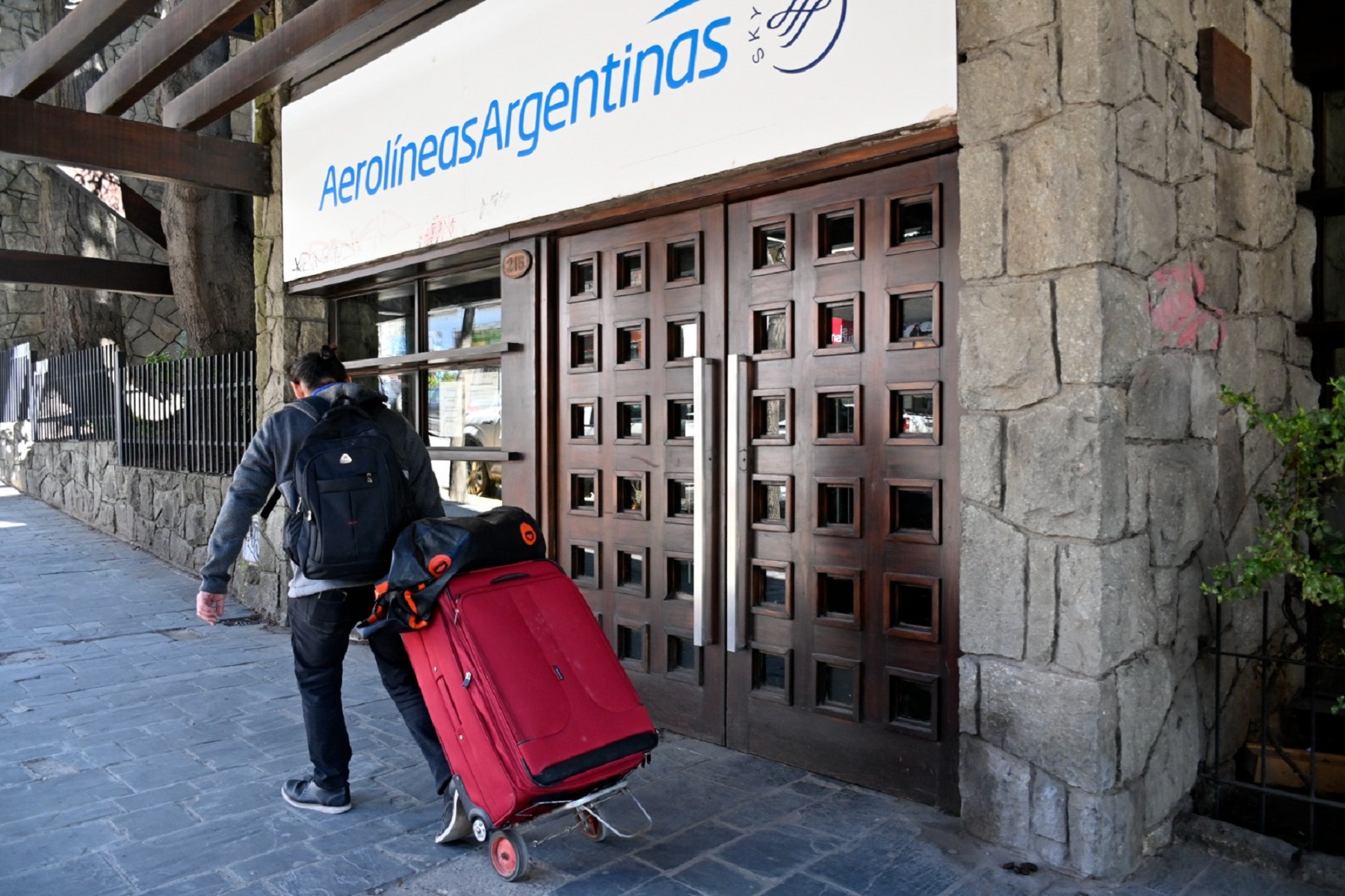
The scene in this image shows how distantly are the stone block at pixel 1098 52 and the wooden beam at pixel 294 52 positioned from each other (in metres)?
3.21

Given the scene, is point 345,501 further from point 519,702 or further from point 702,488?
point 702,488

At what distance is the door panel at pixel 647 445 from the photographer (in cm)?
423

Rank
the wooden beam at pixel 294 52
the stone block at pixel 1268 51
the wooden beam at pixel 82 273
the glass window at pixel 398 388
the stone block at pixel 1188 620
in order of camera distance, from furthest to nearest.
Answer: the wooden beam at pixel 82 273, the glass window at pixel 398 388, the wooden beam at pixel 294 52, the stone block at pixel 1268 51, the stone block at pixel 1188 620

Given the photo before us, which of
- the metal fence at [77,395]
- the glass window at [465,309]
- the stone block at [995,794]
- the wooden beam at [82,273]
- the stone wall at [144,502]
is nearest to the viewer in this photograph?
the stone block at [995,794]

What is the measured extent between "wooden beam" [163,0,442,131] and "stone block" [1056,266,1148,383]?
3.53 meters

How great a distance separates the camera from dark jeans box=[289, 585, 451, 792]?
11.5 feet

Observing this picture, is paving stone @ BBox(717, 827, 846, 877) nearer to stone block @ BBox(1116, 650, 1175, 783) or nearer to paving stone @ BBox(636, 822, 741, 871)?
paving stone @ BBox(636, 822, 741, 871)

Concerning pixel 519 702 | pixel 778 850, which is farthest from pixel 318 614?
pixel 778 850

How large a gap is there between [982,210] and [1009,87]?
39cm

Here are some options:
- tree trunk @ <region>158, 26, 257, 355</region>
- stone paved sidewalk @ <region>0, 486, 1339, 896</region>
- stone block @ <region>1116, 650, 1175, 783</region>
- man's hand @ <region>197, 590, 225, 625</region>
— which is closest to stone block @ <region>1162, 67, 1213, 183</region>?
stone block @ <region>1116, 650, 1175, 783</region>

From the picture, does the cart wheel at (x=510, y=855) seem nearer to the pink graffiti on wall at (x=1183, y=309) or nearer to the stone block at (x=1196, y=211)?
the pink graffiti on wall at (x=1183, y=309)

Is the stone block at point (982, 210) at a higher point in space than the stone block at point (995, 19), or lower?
lower

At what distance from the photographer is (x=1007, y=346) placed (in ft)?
10.3

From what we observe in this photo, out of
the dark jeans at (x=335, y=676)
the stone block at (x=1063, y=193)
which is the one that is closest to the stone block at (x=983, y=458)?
the stone block at (x=1063, y=193)
